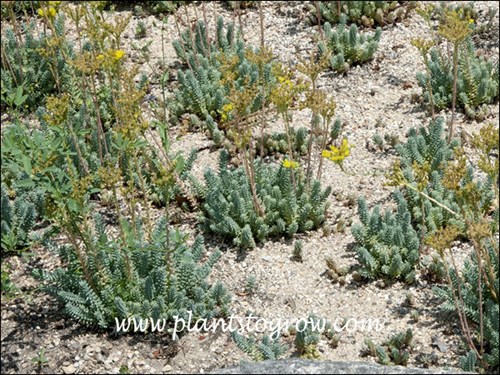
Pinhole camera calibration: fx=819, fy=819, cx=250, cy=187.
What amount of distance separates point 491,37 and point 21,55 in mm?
4396

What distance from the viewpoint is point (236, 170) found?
20.0ft

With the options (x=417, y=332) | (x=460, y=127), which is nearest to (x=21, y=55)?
(x=460, y=127)

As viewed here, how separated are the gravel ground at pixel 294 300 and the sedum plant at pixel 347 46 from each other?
44 centimetres

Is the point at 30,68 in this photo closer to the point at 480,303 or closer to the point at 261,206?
the point at 261,206

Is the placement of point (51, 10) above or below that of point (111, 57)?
above

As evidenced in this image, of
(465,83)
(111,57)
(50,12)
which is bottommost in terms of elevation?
(465,83)

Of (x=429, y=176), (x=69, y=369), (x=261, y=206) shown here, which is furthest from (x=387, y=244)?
(x=69, y=369)

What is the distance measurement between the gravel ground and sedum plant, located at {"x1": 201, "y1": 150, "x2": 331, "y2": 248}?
12cm

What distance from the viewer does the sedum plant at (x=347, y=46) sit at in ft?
24.6


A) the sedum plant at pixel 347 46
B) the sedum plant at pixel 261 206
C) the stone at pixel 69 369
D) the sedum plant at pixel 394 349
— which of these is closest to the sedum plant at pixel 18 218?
the stone at pixel 69 369

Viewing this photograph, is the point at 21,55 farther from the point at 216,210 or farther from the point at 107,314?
the point at 107,314

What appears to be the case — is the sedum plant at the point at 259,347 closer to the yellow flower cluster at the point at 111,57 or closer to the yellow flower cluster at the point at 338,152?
the yellow flower cluster at the point at 338,152

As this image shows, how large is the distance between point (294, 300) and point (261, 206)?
79cm

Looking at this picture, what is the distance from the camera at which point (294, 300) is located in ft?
18.0
